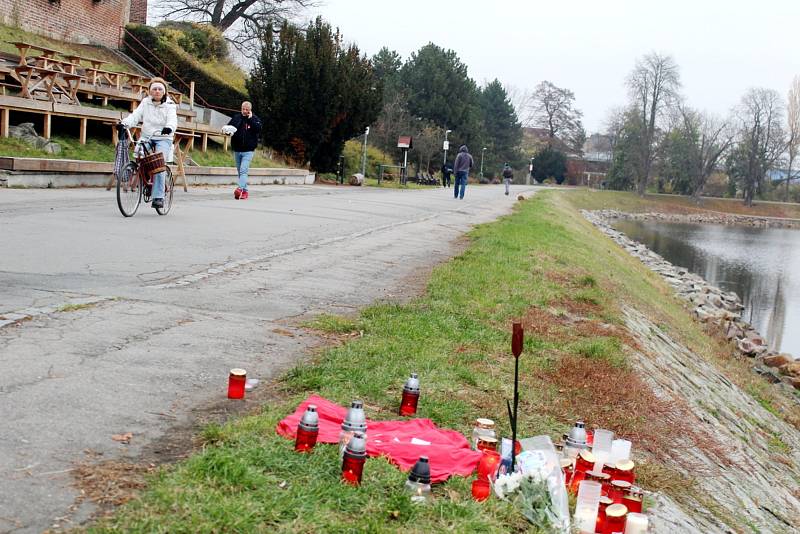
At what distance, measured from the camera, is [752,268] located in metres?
37.8

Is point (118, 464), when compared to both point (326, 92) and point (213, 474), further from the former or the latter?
point (326, 92)

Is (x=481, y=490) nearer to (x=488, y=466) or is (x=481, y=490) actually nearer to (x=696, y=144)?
(x=488, y=466)

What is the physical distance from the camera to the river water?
25.4 m

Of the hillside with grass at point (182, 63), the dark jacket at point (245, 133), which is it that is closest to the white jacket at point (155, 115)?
the dark jacket at point (245, 133)

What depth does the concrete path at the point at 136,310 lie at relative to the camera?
382 cm

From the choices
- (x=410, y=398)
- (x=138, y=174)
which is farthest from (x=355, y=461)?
(x=138, y=174)

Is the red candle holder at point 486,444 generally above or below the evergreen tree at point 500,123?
below

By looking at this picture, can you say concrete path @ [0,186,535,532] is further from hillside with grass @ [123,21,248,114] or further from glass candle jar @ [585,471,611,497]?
hillside with grass @ [123,21,248,114]

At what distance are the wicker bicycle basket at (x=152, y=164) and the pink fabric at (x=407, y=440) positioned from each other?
957 centimetres

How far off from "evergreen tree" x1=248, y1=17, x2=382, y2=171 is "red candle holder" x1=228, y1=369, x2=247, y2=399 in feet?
97.7

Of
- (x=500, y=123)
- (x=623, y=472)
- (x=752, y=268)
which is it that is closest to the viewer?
(x=623, y=472)

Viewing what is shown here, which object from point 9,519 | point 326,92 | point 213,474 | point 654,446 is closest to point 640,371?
point 654,446

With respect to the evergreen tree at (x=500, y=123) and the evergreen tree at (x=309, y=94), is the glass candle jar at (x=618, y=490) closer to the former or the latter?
the evergreen tree at (x=309, y=94)

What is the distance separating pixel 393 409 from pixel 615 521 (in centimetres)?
157
